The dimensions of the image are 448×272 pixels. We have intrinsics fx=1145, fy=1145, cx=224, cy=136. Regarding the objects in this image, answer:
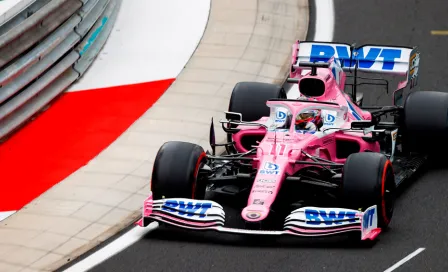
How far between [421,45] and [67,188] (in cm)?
712

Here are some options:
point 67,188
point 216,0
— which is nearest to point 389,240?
point 67,188

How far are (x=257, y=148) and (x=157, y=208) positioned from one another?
1419mm

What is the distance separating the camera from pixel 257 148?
12852 millimetres

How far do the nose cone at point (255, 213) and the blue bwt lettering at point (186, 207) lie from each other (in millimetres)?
432

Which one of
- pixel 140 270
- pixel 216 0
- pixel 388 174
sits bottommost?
pixel 140 270

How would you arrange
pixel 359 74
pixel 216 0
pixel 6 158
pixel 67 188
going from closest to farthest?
pixel 67 188 < pixel 6 158 < pixel 359 74 < pixel 216 0

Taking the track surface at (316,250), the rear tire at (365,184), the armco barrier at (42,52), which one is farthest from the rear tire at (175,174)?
the armco barrier at (42,52)

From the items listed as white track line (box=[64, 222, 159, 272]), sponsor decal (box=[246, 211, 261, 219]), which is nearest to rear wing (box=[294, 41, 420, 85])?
white track line (box=[64, 222, 159, 272])

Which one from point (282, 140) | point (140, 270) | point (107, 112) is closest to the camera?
point (140, 270)

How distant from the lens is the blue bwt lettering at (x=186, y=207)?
12.0 m

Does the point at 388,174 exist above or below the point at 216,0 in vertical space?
below

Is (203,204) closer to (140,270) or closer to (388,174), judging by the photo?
(140,270)

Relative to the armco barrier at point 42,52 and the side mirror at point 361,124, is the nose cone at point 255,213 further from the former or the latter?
the armco barrier at point 42,52

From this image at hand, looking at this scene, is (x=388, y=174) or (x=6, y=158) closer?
(x=388, y=174)
